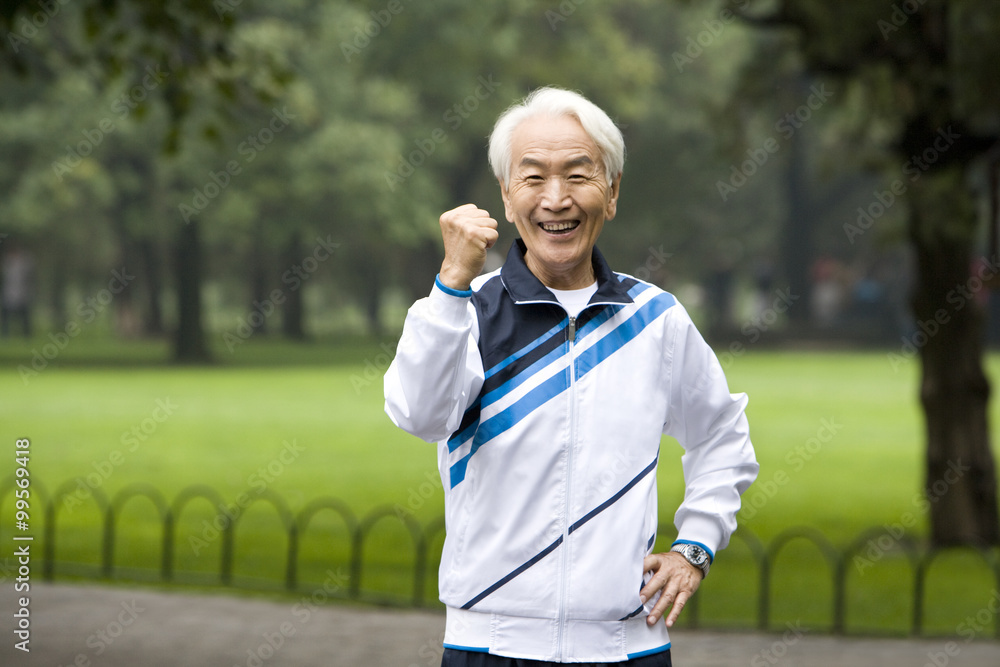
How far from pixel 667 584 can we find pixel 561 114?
102cm

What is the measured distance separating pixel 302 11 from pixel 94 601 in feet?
93.1

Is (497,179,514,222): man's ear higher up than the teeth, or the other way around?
(497,179,514,222): man's ear

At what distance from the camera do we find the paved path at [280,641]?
6332 mm

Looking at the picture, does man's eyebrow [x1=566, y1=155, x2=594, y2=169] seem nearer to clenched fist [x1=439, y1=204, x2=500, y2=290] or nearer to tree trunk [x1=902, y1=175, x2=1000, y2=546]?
clenched fist [x1=439, y1=204, x2=500, y2=290]

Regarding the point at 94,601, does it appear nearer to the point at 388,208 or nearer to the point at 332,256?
the point at 388,208

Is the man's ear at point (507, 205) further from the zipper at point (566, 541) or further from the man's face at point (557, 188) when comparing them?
the zipper at point (566, 541)

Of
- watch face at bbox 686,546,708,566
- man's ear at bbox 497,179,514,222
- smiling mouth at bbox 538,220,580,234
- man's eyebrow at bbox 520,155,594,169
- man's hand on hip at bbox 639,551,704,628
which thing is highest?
man's eyebrow at bbox 520,155,594,169

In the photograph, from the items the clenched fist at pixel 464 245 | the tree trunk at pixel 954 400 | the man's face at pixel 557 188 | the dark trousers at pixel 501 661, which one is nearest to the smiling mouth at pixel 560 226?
the man's face at pixel 557 188

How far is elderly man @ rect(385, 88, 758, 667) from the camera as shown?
8.22 ft

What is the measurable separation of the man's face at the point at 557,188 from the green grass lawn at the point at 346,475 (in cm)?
500

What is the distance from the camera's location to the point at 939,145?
9.03m

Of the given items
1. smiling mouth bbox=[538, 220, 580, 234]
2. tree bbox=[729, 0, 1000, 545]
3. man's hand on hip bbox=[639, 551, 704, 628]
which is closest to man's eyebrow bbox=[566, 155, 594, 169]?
smiling mouth bbox=[538, 220, 580, 234]

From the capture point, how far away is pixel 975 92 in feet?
29.3

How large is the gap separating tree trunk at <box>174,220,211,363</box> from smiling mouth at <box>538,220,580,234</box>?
30.1m
